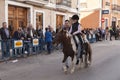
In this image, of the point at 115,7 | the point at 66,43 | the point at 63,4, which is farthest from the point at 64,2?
the point at 66,43

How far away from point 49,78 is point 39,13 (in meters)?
17.3

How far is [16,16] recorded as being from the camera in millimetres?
23453

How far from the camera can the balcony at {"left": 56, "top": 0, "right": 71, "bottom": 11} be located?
30003mm

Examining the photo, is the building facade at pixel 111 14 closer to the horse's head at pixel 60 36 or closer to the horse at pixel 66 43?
the horse at pixel 66 43

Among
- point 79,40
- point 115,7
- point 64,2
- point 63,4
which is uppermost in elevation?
point 115,7

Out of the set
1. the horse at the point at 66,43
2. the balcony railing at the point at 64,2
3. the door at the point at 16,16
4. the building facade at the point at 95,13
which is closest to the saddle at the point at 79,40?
the horse at the point at 66,43

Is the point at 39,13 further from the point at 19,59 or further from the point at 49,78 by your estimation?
the point at 49,78

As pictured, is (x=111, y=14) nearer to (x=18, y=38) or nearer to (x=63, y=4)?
(x=63, y=4)

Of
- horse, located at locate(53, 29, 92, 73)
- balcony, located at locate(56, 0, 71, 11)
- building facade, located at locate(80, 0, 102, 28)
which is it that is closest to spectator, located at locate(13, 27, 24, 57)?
horse, located at locate(53, 29, 92, 73)

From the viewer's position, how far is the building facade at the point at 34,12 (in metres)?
21.8

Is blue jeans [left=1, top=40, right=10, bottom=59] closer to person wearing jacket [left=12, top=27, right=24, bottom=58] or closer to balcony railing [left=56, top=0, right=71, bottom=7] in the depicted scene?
person wearing jacket [left=12, top=27, right=24, bottom=58]

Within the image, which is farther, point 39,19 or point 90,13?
point 90,13

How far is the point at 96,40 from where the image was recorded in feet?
105

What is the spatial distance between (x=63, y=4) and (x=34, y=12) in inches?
235
